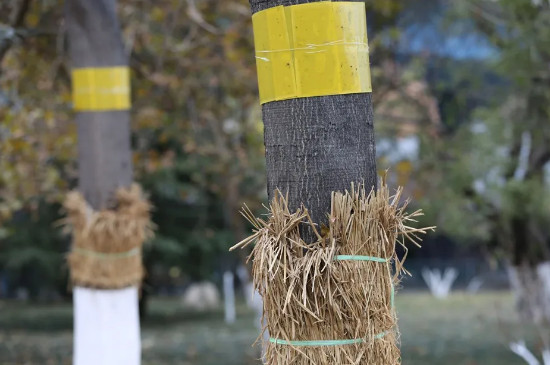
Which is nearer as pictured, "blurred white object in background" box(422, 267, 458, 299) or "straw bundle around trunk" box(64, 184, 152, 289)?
"straw bundle around trunk" box(64, 184, 152, 289)

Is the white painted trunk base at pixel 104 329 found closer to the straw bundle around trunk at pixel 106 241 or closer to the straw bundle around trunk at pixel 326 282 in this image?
the straw bundle around trunk at pixel 106 241

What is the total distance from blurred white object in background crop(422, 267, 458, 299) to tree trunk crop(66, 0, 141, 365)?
16866mm

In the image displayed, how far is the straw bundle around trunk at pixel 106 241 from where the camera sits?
633 cm

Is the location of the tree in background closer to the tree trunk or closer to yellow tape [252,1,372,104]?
the tree trunk

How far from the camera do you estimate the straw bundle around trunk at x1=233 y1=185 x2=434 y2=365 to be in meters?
2.46

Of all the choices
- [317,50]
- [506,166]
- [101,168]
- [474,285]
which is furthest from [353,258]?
[474,285]

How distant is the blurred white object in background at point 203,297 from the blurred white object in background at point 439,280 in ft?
19.5

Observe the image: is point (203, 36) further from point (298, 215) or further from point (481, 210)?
point (298, 215)

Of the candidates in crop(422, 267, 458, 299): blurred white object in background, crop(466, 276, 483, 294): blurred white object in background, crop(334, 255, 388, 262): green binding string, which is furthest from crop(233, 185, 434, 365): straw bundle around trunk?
crop(466, 276, 483, 294): blurred white object in background

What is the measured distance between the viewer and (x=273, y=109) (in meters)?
2.62

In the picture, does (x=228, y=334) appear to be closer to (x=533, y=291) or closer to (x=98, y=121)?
(x=533, y=291)

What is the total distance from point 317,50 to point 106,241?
4143mm

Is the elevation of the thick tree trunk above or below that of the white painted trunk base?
below

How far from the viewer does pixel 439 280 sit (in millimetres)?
22984
